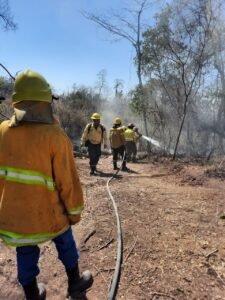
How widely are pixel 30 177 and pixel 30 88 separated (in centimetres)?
67

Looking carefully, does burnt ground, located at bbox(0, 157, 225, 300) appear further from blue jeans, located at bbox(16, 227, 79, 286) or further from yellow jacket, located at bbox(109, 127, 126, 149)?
yellow jacket, located at bbox(109, 127, 126, 149)

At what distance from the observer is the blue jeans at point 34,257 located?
2734 mm

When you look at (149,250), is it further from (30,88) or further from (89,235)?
(30,88)

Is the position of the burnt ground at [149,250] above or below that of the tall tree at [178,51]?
below

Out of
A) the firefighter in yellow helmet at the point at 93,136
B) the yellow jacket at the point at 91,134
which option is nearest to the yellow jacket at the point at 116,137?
the firefighter in yellow helmet at the point at 93,136

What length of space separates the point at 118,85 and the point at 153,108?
31.9 meters

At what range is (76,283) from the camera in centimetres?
313

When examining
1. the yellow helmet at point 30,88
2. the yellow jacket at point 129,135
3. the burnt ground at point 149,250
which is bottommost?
the burnt ground at point 149,250

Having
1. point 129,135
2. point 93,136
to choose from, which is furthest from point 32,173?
point 129,135

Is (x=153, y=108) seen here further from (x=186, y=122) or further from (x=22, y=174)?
(x=22, y=174)

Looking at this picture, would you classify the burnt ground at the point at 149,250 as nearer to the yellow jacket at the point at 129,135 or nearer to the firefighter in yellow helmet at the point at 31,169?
the firefighter in yellow helmet at the point at 31,169

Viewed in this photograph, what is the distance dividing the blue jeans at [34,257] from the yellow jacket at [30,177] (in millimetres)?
138

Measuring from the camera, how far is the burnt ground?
3445 millimetres

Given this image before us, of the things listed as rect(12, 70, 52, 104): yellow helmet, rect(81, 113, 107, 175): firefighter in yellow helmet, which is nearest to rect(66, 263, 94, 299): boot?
rect(12, 70, 52, 104): yellow helmet
